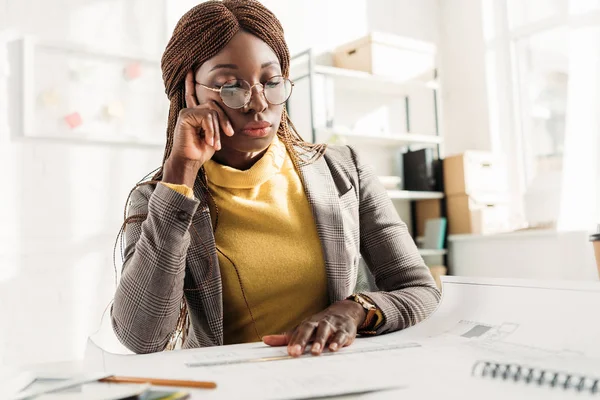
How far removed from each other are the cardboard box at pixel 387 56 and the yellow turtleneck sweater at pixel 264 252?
7.81 feet

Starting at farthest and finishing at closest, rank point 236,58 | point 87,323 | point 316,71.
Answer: point 316,71 → point 87,323 → point 236,58

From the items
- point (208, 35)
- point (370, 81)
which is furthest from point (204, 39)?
point (370, 81)

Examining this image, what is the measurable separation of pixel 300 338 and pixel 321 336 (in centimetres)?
3

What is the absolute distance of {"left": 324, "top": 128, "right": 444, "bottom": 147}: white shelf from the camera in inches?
131

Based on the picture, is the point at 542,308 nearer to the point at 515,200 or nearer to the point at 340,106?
the point at 340,106

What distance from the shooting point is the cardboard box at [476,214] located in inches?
137

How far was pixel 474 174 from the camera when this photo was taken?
354cm

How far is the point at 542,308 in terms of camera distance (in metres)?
0.63

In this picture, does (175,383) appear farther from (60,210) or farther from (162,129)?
(162,129)

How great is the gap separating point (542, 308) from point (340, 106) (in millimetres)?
3124

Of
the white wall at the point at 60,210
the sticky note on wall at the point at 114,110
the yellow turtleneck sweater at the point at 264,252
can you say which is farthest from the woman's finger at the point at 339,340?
the sticky note on wall at the point at 114,110

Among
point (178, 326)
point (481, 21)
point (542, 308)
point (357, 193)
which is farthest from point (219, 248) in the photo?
point (481, 21)

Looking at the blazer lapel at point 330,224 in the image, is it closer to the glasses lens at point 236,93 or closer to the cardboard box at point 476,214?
the glasses lens at point 236,93

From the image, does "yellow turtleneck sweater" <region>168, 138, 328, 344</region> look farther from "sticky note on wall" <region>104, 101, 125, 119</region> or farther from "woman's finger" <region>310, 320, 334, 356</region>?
"sticky note on wall" <region>104, 101, 125, 119</region>
